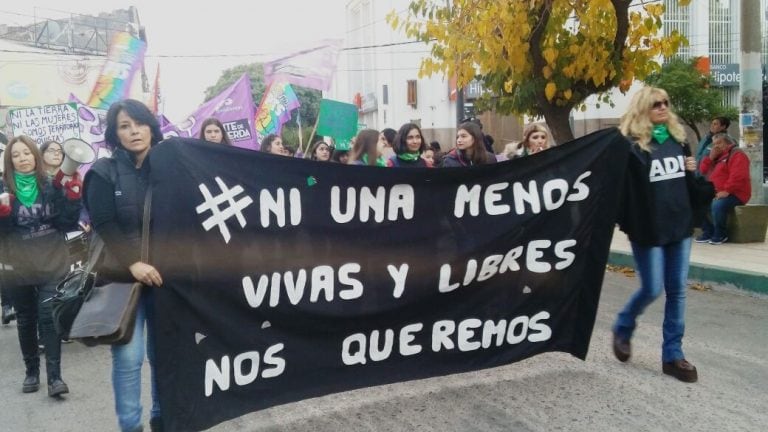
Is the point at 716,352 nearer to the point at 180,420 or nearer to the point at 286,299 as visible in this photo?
the point at 286,299

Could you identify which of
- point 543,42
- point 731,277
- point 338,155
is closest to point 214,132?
point 338,155

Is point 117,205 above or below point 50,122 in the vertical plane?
below

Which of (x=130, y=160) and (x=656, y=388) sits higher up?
(x=130, y=160)

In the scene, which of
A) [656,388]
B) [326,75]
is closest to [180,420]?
[656,388]

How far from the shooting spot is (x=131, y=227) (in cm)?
312

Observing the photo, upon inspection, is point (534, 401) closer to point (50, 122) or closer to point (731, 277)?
point (731, 277)

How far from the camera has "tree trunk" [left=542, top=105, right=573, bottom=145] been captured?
10.1 metres

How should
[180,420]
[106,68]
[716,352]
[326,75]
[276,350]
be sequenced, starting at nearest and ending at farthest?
[180,420]
[276,350]
[716,352]
[326,75]
[106,68]

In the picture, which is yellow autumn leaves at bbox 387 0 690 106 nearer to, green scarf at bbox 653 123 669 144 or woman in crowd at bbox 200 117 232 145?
woman in crowd at bbox 200 117 232 145

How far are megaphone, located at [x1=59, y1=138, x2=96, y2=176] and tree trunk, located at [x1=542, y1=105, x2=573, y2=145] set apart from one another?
6.18 meters

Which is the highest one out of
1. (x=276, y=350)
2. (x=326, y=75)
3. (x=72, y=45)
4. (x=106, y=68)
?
(x=72, y=45)

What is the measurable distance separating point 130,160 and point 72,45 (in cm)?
5331

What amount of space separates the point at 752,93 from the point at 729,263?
2.90 metres

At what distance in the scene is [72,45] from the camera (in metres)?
50.7
